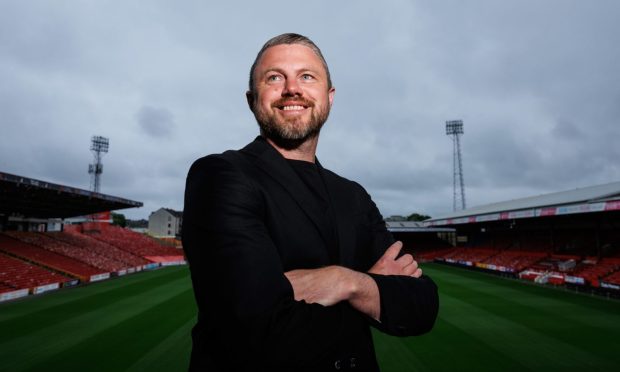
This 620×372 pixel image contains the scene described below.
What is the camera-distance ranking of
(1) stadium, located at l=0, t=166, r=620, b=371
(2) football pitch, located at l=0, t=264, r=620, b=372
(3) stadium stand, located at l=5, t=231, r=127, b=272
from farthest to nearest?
1. (3) stadium stand, located at l=5, t=231, r=127, b=272
2. (1) stadium, located at l=0, t=166, r=620, b=371
3. (2) football pitch, located at l=0, t=264, r=620, b=372

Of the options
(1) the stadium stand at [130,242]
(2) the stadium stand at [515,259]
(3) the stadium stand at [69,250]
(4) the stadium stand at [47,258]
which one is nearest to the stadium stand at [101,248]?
(3) the stadium stand at [69,250]

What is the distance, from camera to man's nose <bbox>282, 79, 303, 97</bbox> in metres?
1.43

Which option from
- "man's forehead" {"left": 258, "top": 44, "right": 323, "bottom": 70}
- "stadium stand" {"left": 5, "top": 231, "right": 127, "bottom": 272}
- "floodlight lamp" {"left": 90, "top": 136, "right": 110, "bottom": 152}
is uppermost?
"floodlight lamp" {"left": 90, "top": 136, "right": 110, "bottom": 152}

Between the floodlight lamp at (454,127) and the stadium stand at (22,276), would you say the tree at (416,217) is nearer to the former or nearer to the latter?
the floodlight lamp at (454,127)

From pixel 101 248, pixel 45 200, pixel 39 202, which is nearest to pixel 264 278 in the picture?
pixel 45 200

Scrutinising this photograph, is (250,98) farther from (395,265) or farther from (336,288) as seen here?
(395,265)

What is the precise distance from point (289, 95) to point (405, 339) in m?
12.1

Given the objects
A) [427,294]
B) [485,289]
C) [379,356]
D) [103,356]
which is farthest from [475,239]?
[427,294]

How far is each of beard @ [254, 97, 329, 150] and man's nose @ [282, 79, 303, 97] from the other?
22 millimetres

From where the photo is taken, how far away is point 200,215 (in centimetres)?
113

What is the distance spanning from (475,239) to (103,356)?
42919 millimetres

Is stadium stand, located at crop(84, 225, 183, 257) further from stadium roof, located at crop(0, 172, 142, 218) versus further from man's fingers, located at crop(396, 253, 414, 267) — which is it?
man's fingers, located at crop(396, 253, 414, 267)

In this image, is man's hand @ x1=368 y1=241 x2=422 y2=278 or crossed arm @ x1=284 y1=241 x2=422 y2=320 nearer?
crossed arm @ x1=284 y1=241 x2=422 y2=320

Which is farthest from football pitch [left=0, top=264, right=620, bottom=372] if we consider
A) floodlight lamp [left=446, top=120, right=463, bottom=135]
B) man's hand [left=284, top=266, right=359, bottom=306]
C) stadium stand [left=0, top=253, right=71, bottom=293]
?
floodlight lamp [left=446, top=120, right=463, bottom=135]
